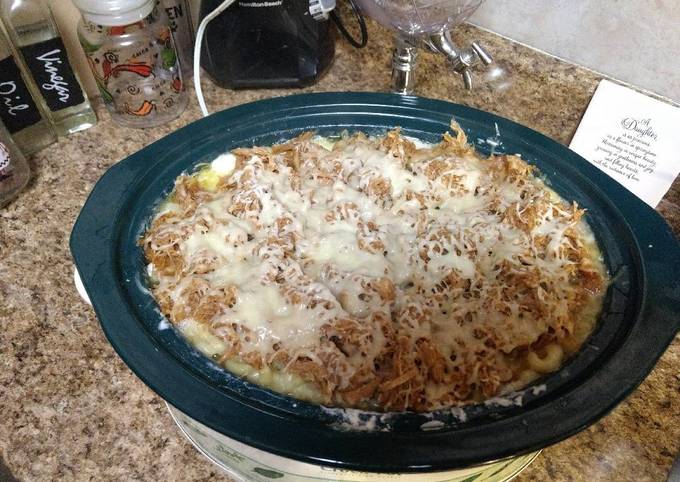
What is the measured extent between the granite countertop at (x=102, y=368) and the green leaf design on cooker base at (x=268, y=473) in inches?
4.0

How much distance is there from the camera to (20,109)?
3.38 feet

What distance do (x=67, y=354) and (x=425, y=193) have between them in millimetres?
574

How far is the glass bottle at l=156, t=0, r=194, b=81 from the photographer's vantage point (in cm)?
113

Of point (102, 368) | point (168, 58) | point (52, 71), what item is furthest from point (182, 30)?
point (102, 368)

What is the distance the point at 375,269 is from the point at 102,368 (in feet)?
1.38

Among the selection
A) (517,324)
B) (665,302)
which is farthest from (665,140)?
(517,324)

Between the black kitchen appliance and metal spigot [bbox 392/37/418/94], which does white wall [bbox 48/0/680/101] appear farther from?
the black kitchen appliance

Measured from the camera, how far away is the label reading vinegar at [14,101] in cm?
97

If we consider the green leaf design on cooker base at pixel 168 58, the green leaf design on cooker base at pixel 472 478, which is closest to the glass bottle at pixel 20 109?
the green leaf design on cooker base at pixel 168 58

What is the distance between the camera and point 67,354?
832 mm

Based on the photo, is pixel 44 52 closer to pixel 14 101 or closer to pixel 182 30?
pixel 14 101

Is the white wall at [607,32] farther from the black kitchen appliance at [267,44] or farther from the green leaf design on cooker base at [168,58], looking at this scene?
the green leaf design on cooker base at [168,58]

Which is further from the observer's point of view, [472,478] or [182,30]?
[182,30]

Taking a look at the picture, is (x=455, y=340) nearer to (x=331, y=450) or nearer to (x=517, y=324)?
(x=517, y=324)
